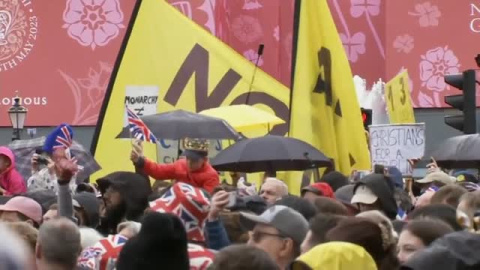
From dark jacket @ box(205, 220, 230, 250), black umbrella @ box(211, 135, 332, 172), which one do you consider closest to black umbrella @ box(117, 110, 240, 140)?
black umbrella @ box(211, 135, 332, 172)

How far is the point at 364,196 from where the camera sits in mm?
8695

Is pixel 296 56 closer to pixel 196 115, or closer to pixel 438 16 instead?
pixel 196 115

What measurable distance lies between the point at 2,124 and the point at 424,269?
73.9 ft

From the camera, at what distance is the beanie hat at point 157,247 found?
5.04 m

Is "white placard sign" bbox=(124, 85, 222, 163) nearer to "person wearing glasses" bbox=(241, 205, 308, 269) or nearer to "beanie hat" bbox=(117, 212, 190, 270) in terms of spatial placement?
"person wearing glasses" bbox=(241, 205, 308, 269)

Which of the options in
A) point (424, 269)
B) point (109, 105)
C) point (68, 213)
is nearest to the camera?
point (424, 269)

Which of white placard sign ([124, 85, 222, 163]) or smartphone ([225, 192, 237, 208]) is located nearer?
smartphone ([225, 192, 237, 208])

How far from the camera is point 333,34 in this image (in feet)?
44.2

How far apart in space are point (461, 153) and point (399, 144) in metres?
0.71

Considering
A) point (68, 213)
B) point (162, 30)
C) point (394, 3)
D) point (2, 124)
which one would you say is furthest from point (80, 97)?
point (68, 213)

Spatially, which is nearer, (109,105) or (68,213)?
(68,213)

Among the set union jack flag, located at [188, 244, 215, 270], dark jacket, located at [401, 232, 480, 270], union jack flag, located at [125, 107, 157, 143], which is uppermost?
dark jacket, located at [401, 232, 480, 270]

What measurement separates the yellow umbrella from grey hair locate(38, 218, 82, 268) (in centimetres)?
854

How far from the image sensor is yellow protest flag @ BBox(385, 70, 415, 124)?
46.0ft
